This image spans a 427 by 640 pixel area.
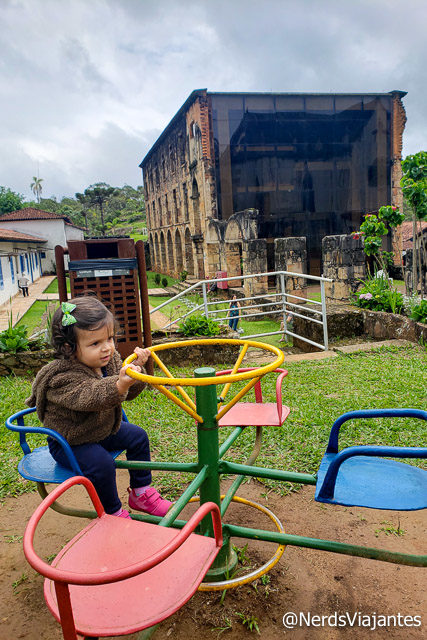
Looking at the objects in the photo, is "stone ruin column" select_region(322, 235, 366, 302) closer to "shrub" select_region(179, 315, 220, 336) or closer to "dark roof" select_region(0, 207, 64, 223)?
"shrub" select_region(179, 315, 220, 336)

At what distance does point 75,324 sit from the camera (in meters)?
2.13

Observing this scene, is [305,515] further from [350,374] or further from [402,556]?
[350,374]

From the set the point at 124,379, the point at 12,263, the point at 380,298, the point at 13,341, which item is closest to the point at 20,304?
the point at 12,263

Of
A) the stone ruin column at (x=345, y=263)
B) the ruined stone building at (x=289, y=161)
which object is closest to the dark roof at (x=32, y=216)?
the ruined stone building at (x=289, y=161)

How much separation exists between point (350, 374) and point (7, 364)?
163 inches

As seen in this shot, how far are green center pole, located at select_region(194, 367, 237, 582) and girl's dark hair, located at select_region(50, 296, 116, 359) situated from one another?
52 cm

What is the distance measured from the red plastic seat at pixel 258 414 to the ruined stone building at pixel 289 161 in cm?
1634

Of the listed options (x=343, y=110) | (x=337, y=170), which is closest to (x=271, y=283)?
(x=337, y=170)

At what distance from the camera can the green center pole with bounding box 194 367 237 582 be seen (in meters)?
1.94

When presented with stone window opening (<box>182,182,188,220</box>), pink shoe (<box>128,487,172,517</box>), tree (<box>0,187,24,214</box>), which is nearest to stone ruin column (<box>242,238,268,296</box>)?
stone window opening (<box>182,182,188,220</box>)

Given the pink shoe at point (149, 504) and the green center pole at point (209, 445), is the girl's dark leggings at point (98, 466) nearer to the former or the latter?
the pink shoe at point (149, 504)

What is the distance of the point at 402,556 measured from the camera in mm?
1749

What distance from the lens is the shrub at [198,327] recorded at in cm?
659

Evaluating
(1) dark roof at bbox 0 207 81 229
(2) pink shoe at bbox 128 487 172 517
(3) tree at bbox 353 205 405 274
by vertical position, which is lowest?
(2) pink shoe at bbox 128 487 172 517
